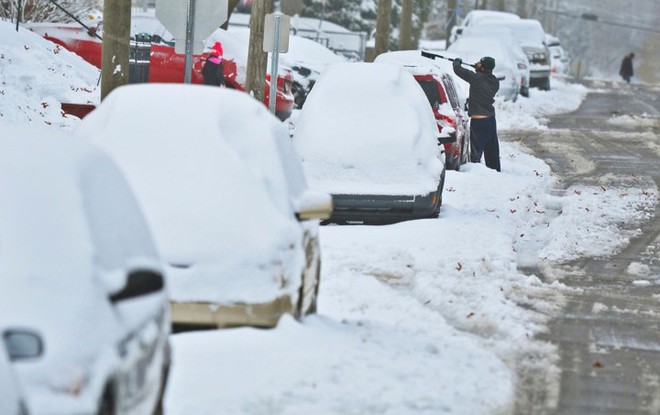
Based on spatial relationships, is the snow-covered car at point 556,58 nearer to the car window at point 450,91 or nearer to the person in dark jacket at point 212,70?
the person in dark jacket at point 212,70

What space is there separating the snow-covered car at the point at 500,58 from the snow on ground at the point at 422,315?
16372mm

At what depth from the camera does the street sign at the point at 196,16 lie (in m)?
16.6

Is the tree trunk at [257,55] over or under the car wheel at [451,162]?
over

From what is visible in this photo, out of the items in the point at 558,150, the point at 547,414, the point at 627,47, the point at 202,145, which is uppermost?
the point at 202,145

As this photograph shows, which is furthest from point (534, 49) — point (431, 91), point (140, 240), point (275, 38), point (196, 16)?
point (140, 240)

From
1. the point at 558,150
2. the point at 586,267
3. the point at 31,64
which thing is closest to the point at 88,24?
the point at 31,64

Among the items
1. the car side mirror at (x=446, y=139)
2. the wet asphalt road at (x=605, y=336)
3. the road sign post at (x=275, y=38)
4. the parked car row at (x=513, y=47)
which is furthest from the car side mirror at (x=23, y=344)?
the parked car row at (x=513, y=47)

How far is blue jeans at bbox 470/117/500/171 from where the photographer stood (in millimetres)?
22219

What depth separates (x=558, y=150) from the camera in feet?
89.0

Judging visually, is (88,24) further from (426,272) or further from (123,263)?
(123,263)

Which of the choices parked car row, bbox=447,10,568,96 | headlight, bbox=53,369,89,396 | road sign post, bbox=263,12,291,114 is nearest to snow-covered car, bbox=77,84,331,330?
headlight, bbox=53,369,89,396

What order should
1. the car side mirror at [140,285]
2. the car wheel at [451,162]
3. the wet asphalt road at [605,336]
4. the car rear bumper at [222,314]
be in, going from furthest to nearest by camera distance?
the car wheel at [451,162], the wet asphalt road at [605,336], the car rear bumper at [222,314], the car side mirror at [140,285]

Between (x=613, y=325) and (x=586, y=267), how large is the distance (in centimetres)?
289

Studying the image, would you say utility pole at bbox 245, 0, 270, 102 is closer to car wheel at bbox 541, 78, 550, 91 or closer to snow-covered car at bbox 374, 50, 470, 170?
snow-covered car at bbox 374, 50, 470, 170
